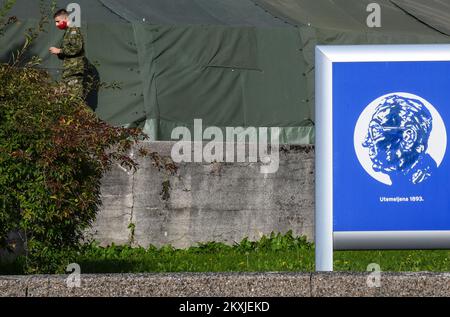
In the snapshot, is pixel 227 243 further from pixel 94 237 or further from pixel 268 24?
pixel 268 24

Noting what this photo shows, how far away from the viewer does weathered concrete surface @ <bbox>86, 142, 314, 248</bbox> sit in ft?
42.9

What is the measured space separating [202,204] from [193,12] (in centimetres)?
557

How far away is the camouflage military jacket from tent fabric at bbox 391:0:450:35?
6913 mm

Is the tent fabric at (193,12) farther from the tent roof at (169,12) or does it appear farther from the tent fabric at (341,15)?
→ the tent fabric at (341,15)

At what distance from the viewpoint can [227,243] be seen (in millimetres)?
13219

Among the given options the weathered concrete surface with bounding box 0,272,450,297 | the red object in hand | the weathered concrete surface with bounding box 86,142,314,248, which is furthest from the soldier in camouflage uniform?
the weathered concrete surface with bounding box 0,272,450,297

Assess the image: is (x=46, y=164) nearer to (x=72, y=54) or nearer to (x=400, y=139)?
(x=400, y=139)

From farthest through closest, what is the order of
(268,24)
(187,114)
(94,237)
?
1. (268,24)
2. (187,114)
3. (94,237)

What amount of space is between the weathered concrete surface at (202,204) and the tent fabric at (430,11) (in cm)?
749

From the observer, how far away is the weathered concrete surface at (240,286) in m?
7.91

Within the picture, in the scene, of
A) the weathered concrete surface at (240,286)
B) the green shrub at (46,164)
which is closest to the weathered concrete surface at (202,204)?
the green shrub at (46,164)

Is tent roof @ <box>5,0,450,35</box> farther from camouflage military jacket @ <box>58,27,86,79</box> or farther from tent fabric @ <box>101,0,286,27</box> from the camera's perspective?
camouflage military jacket @ <box>58,27,86,79</box>

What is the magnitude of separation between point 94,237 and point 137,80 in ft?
13.4

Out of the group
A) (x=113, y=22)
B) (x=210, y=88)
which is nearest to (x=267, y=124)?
(x=210, y=88)
